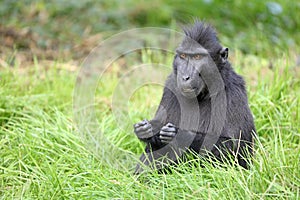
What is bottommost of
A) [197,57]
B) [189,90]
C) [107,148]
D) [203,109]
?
[107,148]

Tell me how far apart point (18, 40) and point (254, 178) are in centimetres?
514

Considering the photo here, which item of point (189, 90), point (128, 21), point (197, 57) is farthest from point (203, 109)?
point (128, 21)

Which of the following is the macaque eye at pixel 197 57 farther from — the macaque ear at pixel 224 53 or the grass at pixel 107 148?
the grass at pixel 107 148

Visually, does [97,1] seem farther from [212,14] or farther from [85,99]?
[85,99]

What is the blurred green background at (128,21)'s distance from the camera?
26.4 ft

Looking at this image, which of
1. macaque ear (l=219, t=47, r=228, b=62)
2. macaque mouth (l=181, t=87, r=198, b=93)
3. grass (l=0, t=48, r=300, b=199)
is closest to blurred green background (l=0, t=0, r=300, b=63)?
grass (l=0, t=48, r=300, b=199)

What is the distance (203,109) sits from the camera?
175 inches

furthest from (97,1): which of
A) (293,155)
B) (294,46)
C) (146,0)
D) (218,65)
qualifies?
(293,155)

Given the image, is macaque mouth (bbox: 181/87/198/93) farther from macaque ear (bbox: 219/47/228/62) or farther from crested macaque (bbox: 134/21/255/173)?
macaque ear (bbox: 219/47/228/62)

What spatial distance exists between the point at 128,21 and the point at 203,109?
15.5ft

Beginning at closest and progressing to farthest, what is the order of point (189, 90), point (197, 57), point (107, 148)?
point (189, 90), point (197, 57), point (107, 148)

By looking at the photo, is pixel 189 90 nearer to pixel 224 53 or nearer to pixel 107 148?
pixel 224 53

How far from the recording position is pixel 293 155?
4113 mm

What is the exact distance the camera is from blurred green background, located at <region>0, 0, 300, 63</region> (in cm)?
805
